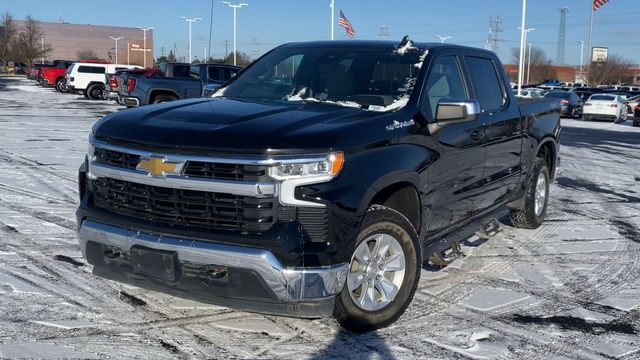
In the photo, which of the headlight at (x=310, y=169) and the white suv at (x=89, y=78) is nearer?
the headlight at (x=310, y=169)

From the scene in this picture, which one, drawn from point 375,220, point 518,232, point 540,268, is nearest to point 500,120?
point 540,268

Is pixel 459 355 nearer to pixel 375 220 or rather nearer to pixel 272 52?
pixel 375 220

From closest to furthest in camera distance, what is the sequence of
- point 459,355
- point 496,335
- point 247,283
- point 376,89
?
1. point 247,283
2. point 459,355
3. point 496,335
4. point 376,89

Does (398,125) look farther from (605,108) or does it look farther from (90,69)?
(90,69)

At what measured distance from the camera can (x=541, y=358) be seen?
13.0ft

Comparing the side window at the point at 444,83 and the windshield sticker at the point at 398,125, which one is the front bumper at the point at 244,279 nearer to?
the windshield sticker at the point at 398,125

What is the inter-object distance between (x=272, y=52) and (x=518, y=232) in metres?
3.53

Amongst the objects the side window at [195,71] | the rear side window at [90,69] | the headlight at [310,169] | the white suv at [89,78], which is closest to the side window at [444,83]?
the headlight at [310,169]

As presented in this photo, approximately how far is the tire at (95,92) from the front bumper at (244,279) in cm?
3058

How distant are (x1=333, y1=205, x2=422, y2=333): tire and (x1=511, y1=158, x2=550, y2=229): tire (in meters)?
3.12

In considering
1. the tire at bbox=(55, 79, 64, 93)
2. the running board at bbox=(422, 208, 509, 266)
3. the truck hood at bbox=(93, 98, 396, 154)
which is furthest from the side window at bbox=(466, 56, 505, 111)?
the tire at bbox=(55, 79, 64, 93)

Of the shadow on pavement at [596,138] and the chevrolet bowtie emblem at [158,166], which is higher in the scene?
the chevrolet bowtie emblem at [158,166]

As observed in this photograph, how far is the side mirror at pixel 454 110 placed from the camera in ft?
15.3

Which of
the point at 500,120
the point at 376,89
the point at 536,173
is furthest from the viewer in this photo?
the point at 536,173
